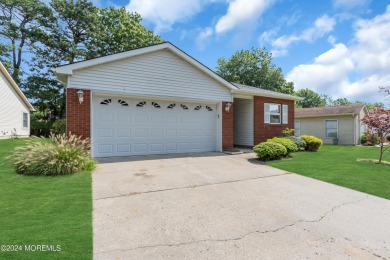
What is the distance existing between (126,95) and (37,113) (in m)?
20.2

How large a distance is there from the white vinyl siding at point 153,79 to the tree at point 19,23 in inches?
810

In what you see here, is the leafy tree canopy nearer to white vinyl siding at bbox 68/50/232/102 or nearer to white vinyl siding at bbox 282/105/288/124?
white vinyl siding at bbox 68/50/232/102

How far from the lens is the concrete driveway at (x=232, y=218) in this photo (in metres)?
2.73

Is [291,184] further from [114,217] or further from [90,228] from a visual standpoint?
[90,228]

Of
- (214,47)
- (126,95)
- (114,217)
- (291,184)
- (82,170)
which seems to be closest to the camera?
(114,217)

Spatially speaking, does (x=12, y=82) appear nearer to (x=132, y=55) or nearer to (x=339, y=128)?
(x=132, y=55)

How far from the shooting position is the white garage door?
8812 mm

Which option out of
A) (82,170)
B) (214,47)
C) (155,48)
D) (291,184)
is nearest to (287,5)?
(155,48)

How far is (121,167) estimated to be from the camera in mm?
7234

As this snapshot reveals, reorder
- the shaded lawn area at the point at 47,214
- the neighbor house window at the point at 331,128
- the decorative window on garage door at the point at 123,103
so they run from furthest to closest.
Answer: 1. the neighbor house window at the point at 331,128
2. the decorative window on garage door at the point at 123,103
3. the shaded lawn area at the point at 47,214

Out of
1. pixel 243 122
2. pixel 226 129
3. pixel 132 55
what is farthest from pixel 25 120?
pixel 243 122

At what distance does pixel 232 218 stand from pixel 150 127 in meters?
6.91

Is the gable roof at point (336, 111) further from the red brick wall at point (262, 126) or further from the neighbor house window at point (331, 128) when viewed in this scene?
the red brick wall at point (262, 126)

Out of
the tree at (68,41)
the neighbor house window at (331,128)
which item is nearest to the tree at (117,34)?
the tree at (68,41)
